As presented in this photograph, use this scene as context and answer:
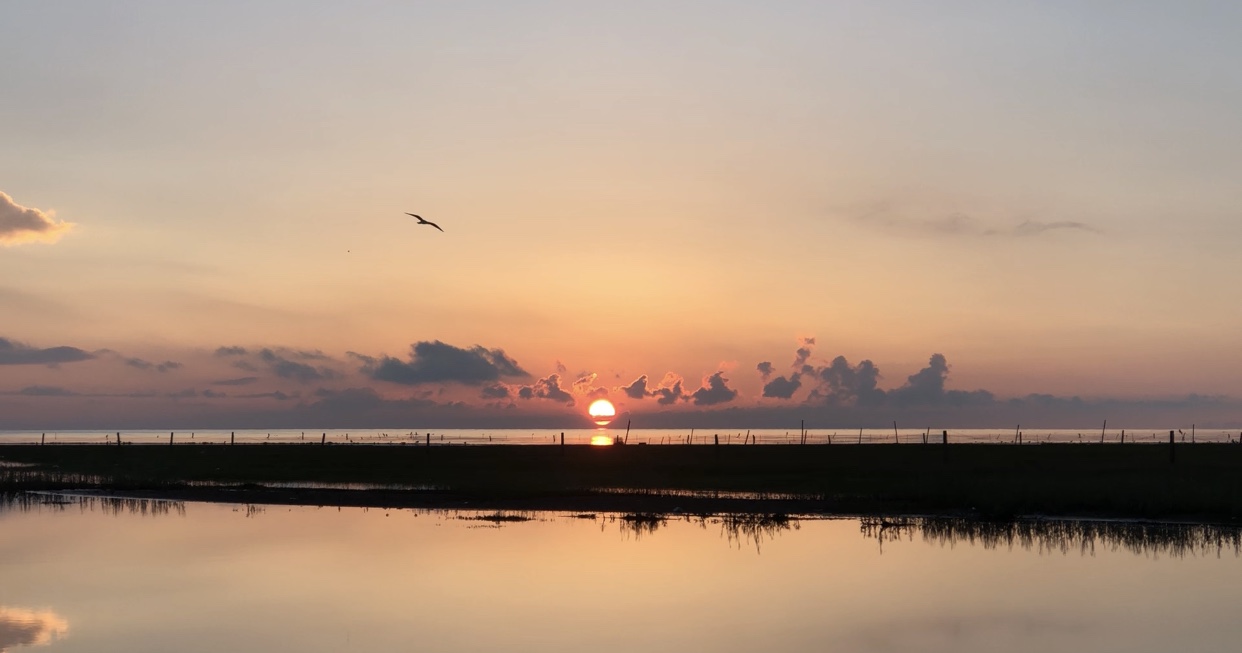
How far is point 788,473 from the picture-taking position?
65562 mm

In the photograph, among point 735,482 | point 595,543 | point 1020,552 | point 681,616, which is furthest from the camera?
point 735,482

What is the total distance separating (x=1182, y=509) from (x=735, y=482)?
2316 cm

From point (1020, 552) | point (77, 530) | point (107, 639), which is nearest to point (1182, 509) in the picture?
point (1020, 552)

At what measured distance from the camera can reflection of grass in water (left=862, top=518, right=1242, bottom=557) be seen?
30859mm

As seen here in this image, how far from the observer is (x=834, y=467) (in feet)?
234

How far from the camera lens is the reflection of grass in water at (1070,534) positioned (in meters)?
30.9

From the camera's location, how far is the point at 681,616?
2223cm

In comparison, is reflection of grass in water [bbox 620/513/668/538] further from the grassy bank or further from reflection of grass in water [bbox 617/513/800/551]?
the grassy bank

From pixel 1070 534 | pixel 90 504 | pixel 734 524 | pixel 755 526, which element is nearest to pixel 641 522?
pixel 734 524

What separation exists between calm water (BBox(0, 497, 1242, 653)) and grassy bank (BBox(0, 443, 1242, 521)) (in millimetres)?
4853

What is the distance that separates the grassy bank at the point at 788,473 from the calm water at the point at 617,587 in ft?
15.9

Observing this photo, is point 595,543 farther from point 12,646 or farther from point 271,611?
point 12,646

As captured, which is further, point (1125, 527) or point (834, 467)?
point (834, 467)

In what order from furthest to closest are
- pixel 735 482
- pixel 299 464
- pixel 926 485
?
pixel 299 464
pixel 735 482
pixel 926 485
